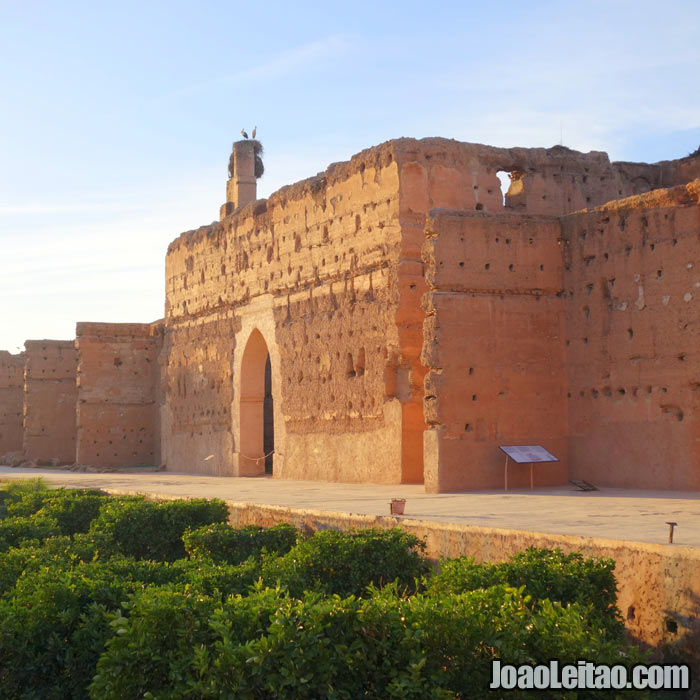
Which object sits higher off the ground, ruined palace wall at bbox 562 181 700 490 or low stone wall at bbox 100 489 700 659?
ruined palace wall at bbox 562 181 700 490

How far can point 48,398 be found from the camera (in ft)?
94.1

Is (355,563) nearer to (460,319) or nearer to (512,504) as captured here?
(512,504)

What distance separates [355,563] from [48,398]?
2174cm

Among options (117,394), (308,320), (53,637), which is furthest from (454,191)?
(117,394)

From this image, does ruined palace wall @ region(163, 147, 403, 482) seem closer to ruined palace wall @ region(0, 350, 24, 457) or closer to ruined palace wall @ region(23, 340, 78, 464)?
ruined palace wall @ region(23, 340, 78, 464)

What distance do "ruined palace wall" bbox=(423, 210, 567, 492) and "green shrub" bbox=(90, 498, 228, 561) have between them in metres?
3.33

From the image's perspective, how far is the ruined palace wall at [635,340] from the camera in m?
12.6

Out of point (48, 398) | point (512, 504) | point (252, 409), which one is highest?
point (48, 398)

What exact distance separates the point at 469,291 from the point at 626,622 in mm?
7435

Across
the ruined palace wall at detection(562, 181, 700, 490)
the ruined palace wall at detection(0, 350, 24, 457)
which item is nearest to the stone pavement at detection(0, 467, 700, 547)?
the ruined palace wall at detection(562, 181, 700, 490)

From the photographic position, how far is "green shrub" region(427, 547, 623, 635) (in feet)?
22.5

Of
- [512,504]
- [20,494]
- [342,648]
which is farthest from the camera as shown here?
[20,494]

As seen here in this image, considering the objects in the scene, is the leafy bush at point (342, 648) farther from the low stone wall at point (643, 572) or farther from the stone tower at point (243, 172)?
the stone tower at point (243, 172)

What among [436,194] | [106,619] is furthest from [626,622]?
[436,194]
